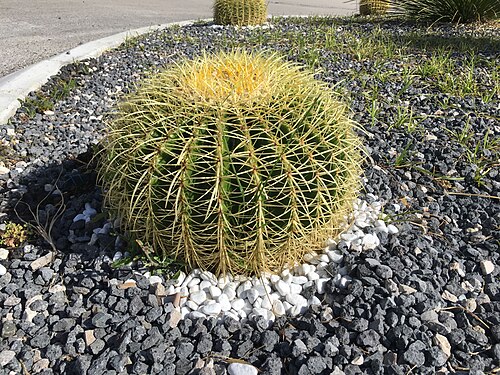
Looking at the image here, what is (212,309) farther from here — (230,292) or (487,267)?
(487,267)

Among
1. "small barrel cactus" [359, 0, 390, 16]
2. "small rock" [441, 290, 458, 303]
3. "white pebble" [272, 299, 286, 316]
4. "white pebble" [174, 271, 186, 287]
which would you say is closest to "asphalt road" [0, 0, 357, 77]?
"small barrel cactus" [359, 0, 390, 16]

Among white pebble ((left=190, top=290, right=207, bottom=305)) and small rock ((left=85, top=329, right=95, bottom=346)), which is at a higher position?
white pebble ((left=190, top=290, right=207, bottom=305))

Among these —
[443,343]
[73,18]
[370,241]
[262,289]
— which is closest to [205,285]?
[262,289]

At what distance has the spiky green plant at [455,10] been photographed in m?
7.88

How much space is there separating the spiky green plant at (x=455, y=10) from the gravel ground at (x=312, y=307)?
534 cm

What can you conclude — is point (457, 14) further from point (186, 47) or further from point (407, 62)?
point (186, 47)

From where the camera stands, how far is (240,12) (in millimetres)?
7938

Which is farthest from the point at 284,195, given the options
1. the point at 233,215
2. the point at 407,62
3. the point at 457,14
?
the point at 457,14

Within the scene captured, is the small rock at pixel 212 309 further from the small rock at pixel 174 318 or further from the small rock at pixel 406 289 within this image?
the small rock at pixel 406 289

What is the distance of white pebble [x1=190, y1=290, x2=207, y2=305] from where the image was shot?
85.3 inches

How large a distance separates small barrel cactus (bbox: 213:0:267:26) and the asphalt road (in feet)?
6.56

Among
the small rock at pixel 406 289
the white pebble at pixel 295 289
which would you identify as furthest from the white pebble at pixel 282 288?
the small rock at pixel 406 289

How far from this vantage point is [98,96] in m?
4.82

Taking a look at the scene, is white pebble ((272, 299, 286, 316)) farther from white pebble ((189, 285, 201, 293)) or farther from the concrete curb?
the concrete curb
